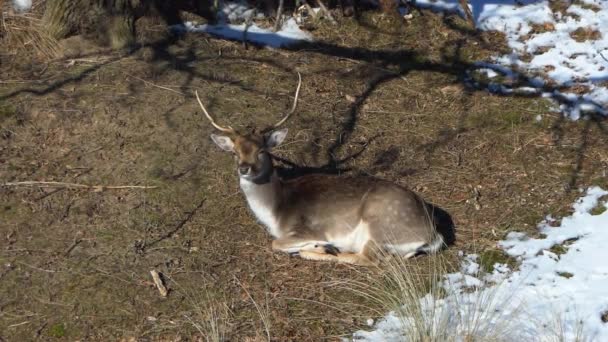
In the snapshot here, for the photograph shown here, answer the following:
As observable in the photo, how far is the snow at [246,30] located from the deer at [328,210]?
110 inches

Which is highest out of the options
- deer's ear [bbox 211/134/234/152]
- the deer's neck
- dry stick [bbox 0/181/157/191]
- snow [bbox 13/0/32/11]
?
deer's ear [bbox 211/134/234/152]

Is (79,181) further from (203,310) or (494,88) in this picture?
(494,88)

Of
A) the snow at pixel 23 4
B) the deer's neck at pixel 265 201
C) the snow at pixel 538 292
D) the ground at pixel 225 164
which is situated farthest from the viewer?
the snow at pixel 23 4

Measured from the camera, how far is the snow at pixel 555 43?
851 cm

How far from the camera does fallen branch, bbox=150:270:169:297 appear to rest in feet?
19.2

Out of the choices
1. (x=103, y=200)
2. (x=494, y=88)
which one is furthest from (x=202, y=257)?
(x=494, y=88)

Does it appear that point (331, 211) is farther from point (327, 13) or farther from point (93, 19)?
point (327, 13)

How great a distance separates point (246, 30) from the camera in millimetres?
9109

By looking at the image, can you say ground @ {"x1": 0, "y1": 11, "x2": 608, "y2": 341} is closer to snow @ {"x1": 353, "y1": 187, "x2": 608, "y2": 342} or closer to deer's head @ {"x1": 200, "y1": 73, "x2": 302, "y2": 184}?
snow @ {"x1": 353, "y1": 187, "x2": 608, "y2": 342}

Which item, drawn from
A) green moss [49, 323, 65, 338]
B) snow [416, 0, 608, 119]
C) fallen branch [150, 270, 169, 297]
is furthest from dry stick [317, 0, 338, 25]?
green moss [49, 323, 65, 338]

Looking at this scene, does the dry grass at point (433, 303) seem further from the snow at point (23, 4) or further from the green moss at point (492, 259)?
the snow at point (23, 4)

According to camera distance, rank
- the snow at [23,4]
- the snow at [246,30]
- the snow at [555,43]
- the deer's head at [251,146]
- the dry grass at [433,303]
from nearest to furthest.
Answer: the dry grass at [433,303], the deer's head at [251,146], the snow at [555,43], the snow at [23,4], the snow at [246,30]

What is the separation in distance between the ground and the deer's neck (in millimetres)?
125

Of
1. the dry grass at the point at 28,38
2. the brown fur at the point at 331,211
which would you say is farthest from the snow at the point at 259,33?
the brown fur at the point at 331,211
